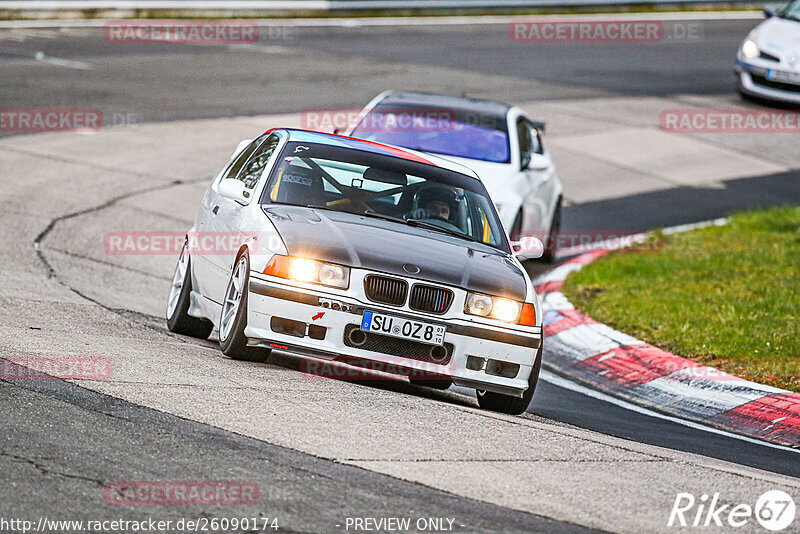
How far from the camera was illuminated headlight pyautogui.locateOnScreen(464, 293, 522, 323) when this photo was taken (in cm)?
780

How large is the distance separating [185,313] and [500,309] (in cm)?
252

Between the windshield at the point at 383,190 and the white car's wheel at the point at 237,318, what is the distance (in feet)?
2.44

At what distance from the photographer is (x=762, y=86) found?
22875mm

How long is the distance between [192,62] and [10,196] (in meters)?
10.7

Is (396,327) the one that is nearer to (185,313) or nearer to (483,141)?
(185,313)

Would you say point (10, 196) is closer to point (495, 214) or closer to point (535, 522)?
point (495, 214)

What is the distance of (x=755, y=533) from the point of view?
19.0 ft

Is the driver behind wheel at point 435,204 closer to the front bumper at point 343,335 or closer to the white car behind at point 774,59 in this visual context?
the front bumper at point 343,335

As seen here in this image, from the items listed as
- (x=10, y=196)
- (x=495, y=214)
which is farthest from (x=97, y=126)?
(x=495, y=214)

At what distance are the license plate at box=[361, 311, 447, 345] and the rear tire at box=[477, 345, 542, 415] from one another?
2.51ft

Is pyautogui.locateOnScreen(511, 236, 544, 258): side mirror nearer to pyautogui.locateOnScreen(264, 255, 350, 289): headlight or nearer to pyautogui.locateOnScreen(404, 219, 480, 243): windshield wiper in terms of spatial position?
pyautogui.locateOnScreen(404, 219, 480, 243): windshield wiper

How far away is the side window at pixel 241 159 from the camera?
974 centimetres

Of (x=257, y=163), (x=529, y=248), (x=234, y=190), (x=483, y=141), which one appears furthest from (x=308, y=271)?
(x=483, y=141)

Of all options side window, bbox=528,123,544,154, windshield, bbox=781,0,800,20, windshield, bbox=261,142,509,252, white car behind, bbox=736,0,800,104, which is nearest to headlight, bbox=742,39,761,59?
white car behind, bbox=736,0,800,104
